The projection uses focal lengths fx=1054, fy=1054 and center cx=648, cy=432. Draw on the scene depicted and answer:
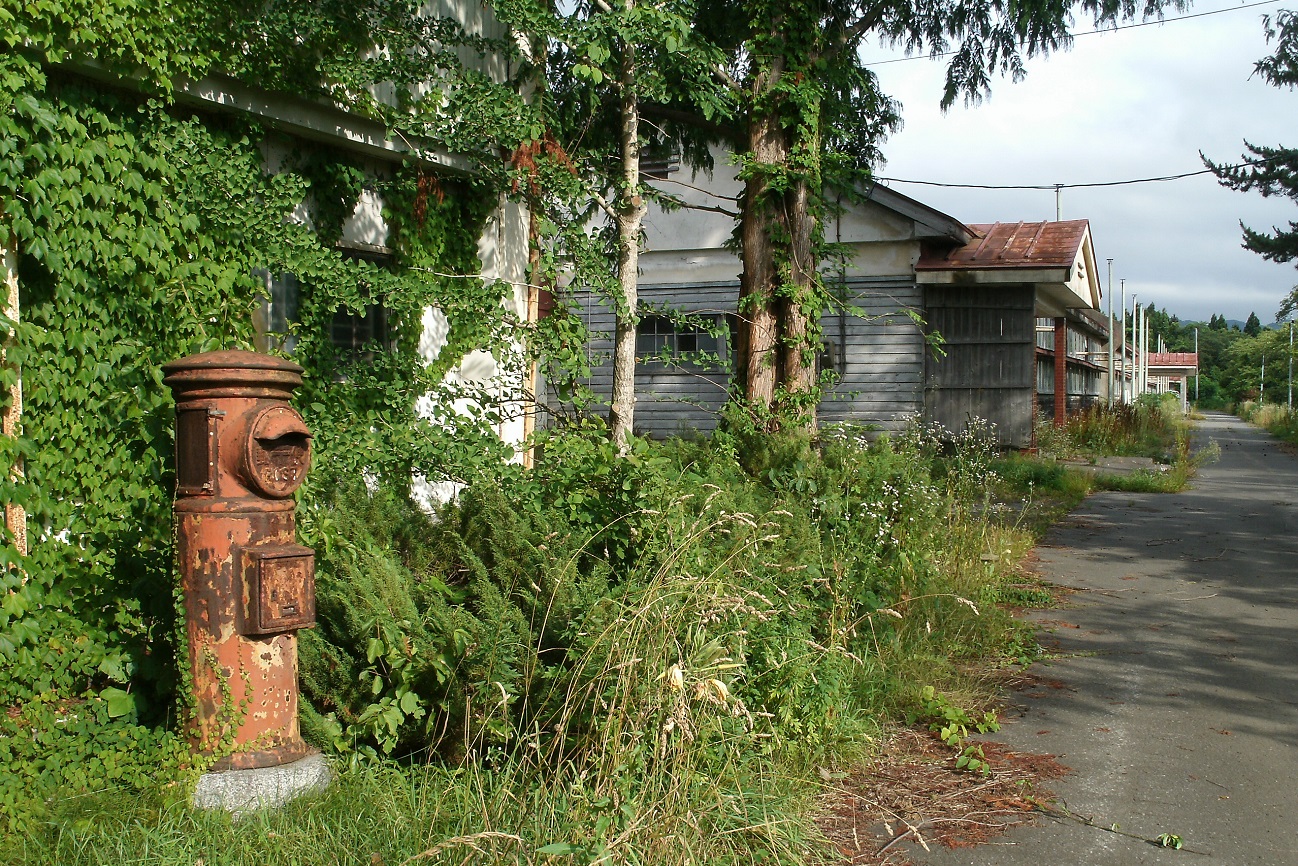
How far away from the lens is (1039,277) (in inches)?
683

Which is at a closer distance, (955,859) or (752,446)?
(955,859)

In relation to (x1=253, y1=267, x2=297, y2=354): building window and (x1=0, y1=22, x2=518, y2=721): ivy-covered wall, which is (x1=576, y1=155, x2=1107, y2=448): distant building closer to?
(x1=253, y1=267, x2=297, y2=354): building window

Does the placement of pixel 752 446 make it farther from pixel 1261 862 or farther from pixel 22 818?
pixel 22 818

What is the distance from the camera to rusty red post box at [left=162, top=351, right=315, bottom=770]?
12.5 feet

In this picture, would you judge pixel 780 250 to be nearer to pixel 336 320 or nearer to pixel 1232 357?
pixel 336 320

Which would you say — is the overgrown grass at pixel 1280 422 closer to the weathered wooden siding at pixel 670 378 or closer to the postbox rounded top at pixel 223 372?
the weathered wooden siding at pixel 670 378

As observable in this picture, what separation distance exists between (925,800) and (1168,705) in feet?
6.33

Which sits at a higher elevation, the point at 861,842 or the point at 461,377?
the point at 461,377

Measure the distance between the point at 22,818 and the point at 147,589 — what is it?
109 cm

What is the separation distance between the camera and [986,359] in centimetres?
1839

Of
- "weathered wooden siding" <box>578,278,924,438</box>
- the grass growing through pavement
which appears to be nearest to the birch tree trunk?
the grass growing through pavement

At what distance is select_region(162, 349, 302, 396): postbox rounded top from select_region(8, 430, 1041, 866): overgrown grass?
91cm

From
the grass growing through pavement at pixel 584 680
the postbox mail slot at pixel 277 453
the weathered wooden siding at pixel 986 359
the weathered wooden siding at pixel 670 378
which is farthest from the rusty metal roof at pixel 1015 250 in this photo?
the postbox mail slot at pixel 277 453

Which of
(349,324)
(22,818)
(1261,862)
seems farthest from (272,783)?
(349,324)
